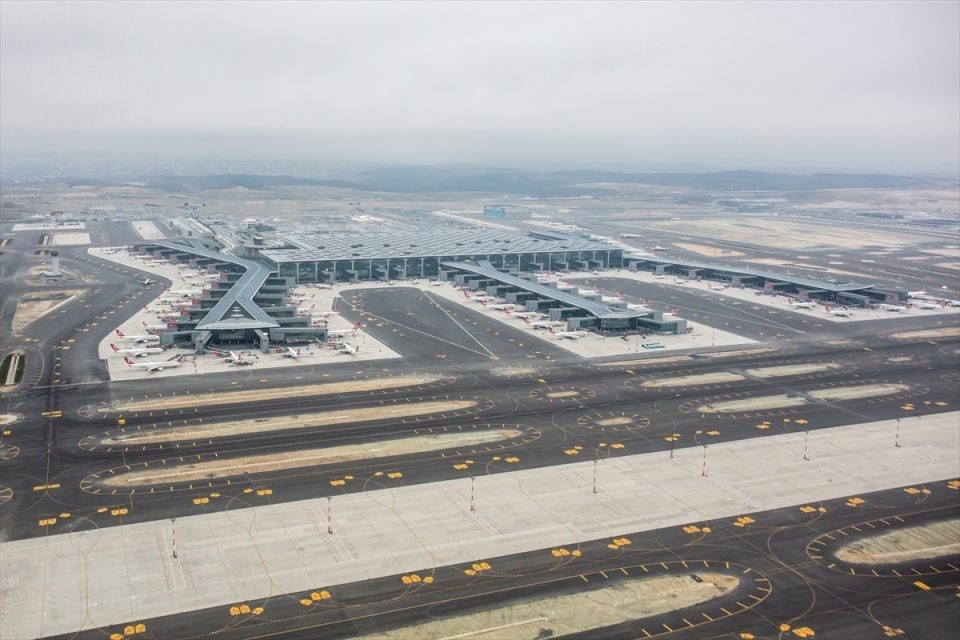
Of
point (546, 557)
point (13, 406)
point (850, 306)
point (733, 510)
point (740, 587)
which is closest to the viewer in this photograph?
point (740, 587)

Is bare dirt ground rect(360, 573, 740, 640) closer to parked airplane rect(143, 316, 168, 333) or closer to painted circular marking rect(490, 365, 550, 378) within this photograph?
painted circular marking rect(490, 365, 550, 378)

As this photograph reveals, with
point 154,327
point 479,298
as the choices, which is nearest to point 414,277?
point 479,298

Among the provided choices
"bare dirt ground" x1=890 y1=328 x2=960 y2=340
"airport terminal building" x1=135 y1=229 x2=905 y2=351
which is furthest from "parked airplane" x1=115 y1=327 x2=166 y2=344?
"bare dirt ground" x1=890 y1=328 x2=960 y2=340

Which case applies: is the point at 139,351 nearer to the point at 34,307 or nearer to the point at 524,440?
the point at 34,307

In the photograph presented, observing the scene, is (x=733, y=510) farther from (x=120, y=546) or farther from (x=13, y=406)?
(x=13, y=406)

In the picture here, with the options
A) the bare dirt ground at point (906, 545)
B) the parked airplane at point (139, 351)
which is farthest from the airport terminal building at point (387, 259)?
the bare dirt ground at point (906, 545)

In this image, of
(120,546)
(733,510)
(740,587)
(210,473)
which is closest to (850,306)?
(733,510)
